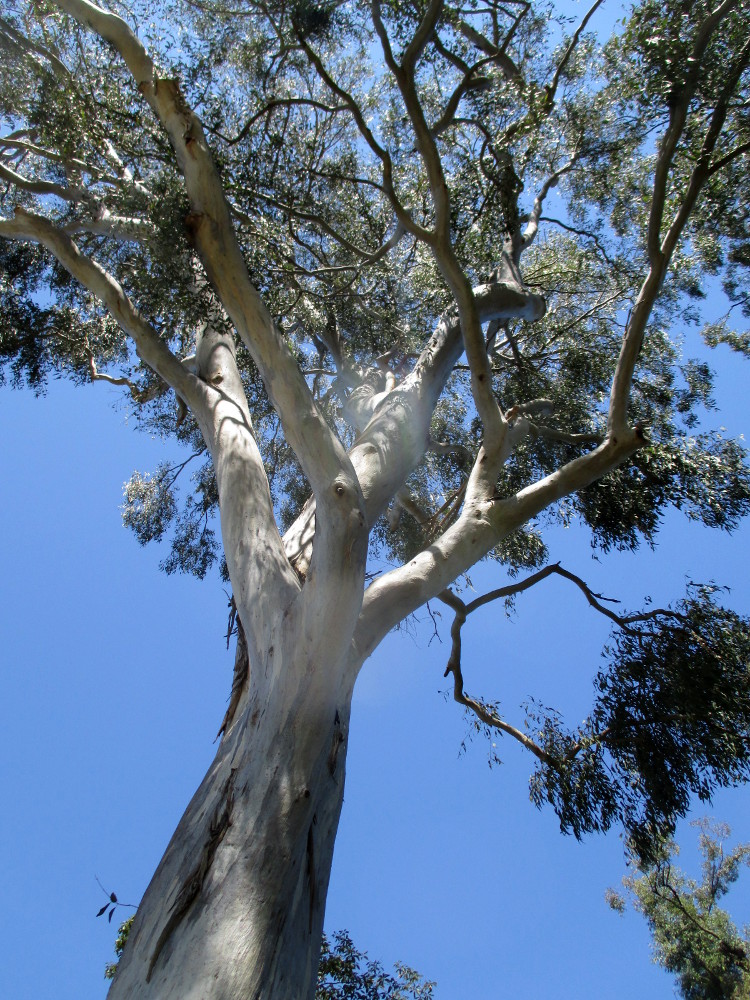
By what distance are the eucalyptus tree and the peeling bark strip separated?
10mm

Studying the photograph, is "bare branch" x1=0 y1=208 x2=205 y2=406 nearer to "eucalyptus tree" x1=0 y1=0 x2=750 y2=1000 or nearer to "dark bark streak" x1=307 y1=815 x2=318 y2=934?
"eucalyptus tree" x1=0 y1=0 x2=750 y2=1000

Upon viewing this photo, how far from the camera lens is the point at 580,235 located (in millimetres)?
7961

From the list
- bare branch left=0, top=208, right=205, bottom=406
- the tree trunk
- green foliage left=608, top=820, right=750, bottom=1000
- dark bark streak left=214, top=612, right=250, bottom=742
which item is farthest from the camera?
green foliage left=608, top=820, right=750, bottom=1000

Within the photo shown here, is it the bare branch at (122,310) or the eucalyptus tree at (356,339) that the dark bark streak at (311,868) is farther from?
the bare branch at (122,310)

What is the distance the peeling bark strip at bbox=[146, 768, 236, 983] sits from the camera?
1.82 m

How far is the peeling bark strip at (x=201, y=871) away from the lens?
5.97 feet

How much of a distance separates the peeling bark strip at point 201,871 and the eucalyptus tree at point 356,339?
1cm

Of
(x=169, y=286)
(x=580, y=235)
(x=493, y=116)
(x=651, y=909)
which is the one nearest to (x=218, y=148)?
(x=169, y=286)

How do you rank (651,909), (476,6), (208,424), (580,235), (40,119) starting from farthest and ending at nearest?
(651,909) < (580,235) < (476,6) < (40,119) < (208,424)

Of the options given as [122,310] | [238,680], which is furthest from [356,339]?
[238,680]

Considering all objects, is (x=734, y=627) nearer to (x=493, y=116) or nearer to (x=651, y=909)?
(x=493, y=116)

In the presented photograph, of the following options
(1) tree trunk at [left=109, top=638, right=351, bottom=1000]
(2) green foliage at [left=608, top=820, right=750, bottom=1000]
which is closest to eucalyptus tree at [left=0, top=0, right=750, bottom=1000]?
(1) tree trunk at [left=109, top=638, right=351, bottom=1000]

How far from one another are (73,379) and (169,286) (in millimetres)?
3118

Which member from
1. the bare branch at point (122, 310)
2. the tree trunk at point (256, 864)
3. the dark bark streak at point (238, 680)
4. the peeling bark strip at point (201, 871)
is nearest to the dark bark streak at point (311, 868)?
the tree trunk at point (256, 864)
